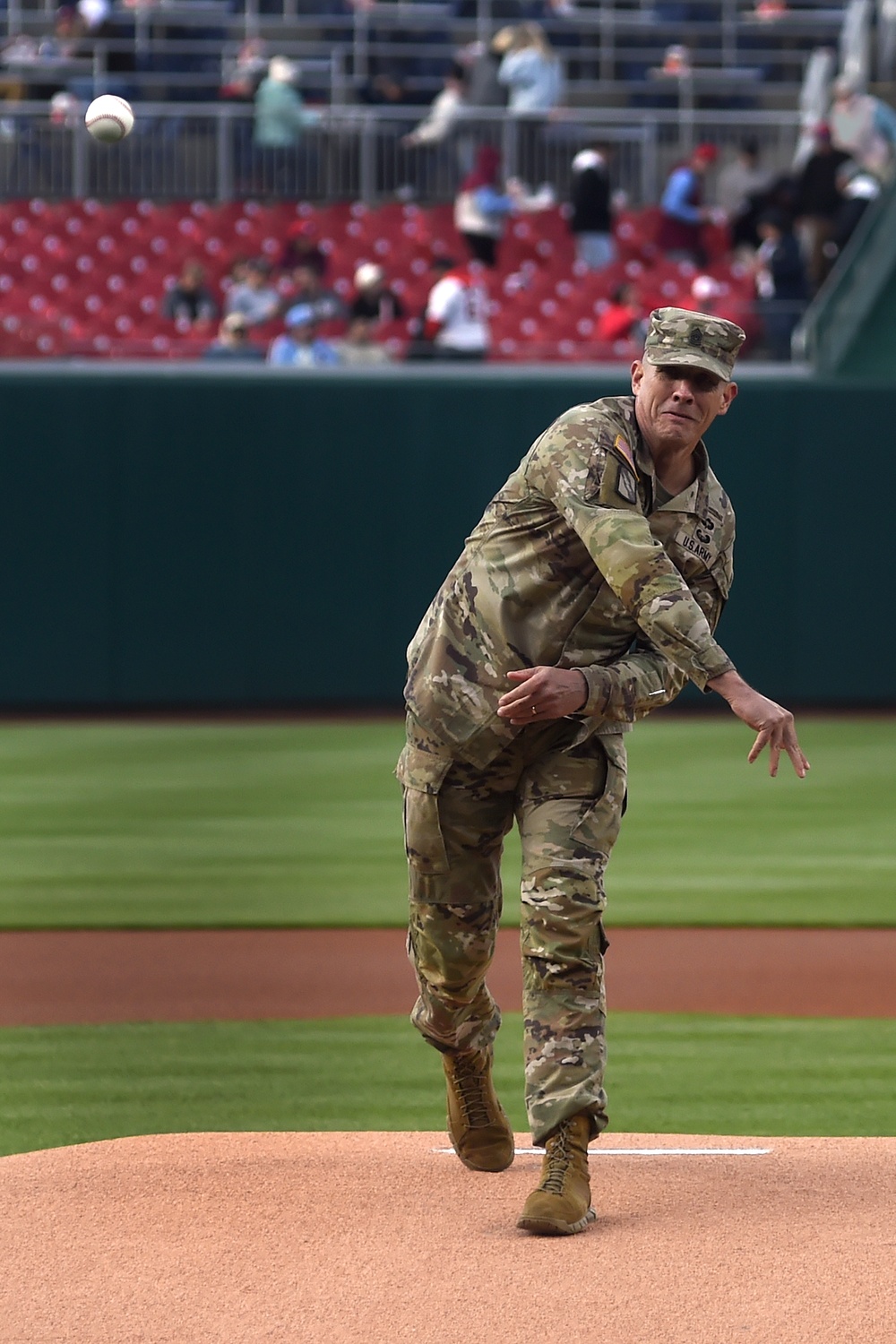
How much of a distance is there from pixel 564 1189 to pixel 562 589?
1.27m

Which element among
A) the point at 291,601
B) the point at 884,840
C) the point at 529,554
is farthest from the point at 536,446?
the point at 291,601

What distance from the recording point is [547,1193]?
430cm

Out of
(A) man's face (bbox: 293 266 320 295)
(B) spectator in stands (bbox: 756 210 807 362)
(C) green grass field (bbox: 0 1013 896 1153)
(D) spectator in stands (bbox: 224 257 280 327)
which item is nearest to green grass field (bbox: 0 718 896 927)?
(C) green grass field (bbox: 0 1013 896 1153)

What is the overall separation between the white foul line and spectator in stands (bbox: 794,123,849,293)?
12815 mm

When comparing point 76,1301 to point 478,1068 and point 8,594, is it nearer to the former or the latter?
point 478,1068

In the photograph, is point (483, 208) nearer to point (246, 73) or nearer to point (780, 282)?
point (246, 73)

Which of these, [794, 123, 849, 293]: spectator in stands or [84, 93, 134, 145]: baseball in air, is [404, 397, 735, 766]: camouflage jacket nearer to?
[84, 93, 134, 145]: baseball in air

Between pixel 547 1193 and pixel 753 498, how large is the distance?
38.6 feet

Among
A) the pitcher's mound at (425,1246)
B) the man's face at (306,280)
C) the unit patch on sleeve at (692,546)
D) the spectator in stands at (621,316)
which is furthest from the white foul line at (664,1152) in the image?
the man's face at (306,280)

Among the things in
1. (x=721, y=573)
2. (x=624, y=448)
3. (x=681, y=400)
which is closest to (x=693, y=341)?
(x=681, y=400)

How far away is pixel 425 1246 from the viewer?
4191mm

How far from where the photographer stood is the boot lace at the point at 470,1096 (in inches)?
189

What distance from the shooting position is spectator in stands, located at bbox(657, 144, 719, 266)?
18312 millimetres

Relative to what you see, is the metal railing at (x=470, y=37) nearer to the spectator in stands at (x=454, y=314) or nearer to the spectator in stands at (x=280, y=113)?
the spectator in stands at (x=280, y=113)
